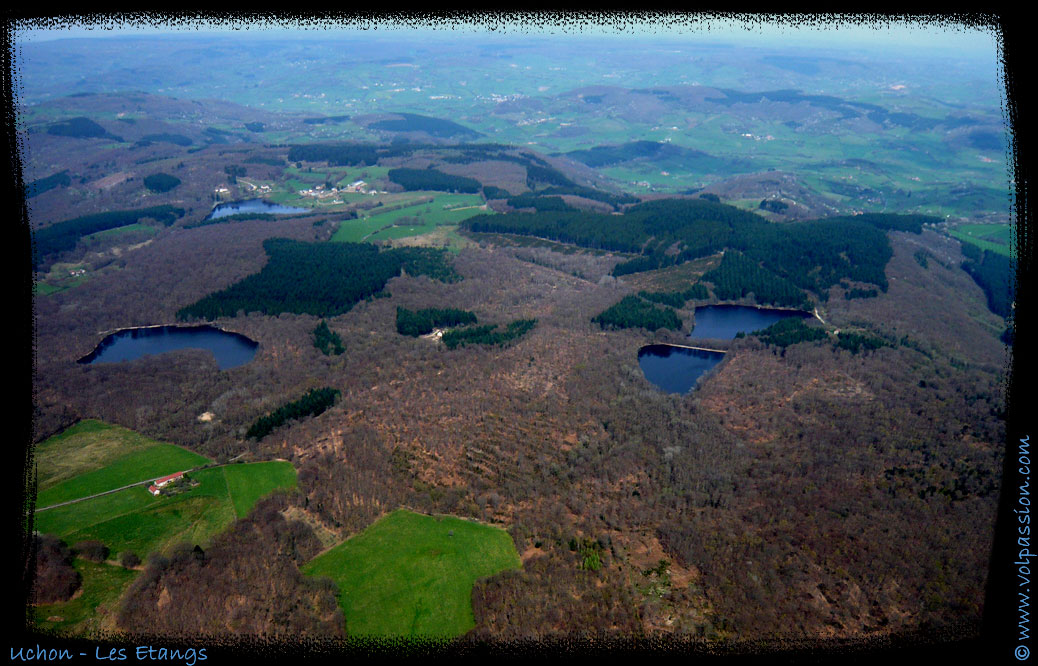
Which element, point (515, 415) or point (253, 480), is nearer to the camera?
point (253, 480)

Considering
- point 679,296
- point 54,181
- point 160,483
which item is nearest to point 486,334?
point 679,296

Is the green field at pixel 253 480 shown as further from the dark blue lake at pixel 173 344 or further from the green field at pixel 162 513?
the dark blue lake at pixel 173 344

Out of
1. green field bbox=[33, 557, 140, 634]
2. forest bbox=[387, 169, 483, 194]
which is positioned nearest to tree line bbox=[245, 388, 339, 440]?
green field bbox=[33, 557, 140, 634]

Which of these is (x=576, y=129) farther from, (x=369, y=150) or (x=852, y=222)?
(x=852, y=222)

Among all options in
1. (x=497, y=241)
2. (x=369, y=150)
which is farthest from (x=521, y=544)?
(x=369, y=150)

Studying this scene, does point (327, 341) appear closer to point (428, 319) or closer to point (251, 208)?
point (428, 319)

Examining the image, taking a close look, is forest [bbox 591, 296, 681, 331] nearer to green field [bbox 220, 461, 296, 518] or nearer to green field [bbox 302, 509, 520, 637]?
green field [bbox 302, 509, 520, 637]

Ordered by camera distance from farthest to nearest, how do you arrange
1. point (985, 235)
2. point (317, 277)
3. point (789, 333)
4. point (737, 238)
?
point (985, 235)
point (737, 238)
point (317, 277)
point (789, 333)
